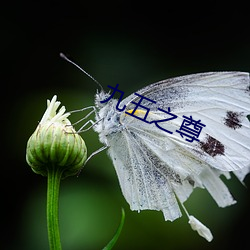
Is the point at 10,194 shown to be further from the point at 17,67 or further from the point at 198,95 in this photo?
the point at 198,95

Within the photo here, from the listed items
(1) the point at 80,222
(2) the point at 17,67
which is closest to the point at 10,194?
(1) the point at 80,222

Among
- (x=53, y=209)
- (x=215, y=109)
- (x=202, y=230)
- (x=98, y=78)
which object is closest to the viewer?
(x=53, y=209)

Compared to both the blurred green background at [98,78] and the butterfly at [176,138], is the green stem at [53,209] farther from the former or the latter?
the blurred green background at [98,78]

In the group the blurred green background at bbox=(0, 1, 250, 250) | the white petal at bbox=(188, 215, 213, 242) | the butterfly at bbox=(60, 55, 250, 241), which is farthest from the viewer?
the blurred green background at bbox=(0, 1, 250, 250)

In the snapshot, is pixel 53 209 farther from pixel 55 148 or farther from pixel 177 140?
pixel 177 140

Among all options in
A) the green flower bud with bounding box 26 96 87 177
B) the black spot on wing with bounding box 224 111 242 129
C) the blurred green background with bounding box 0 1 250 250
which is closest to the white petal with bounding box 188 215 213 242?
the black spot on wing with bounding box 224 111 242 129

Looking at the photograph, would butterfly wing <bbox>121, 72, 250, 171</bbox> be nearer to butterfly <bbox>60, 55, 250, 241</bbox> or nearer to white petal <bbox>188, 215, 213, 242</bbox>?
butterfly <bbox>60, 55, 250, 241</bbox>

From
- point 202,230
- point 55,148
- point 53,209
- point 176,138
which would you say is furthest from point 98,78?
point 53,209
